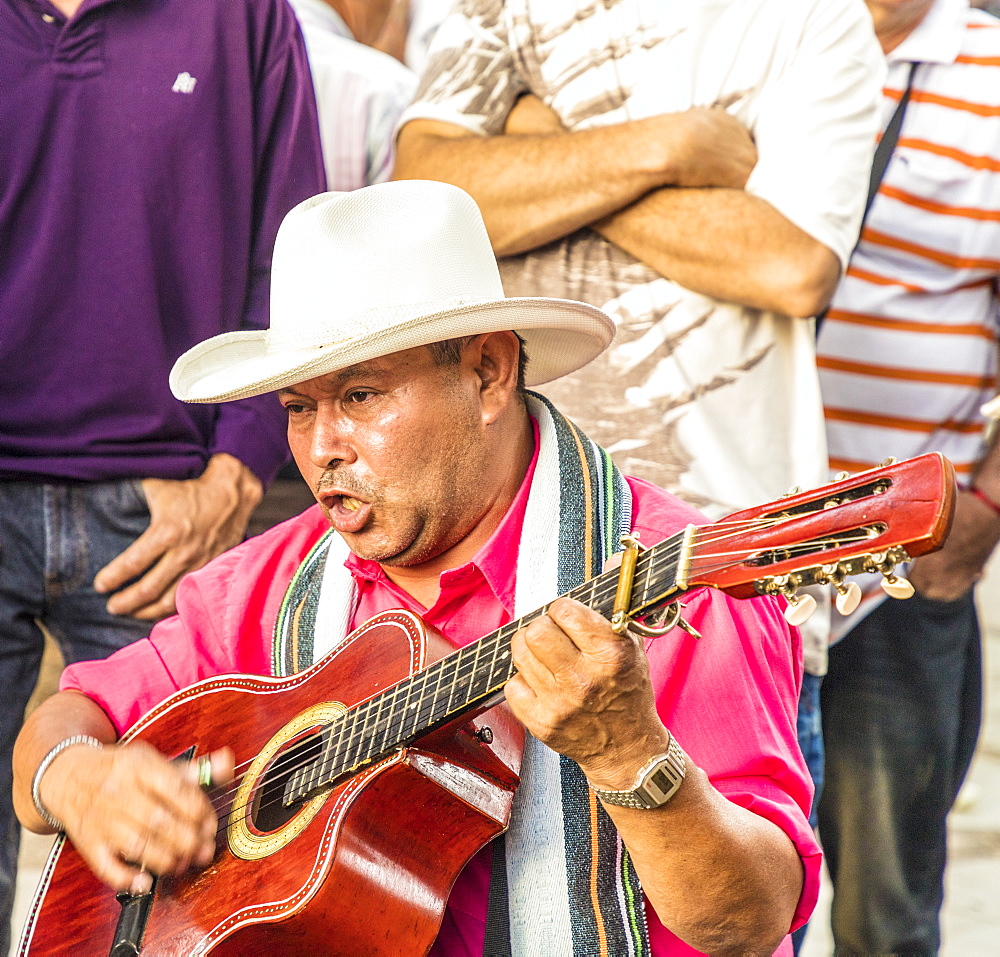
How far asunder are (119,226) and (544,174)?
826 millimetres

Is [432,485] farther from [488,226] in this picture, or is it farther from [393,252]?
[488,226]

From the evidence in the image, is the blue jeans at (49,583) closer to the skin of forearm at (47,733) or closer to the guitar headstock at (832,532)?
the skin of forearm at (47,733)

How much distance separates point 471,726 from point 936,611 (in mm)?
1568

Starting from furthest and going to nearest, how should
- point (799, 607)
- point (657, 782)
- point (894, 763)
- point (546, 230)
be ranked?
point (894, 763)
point (546, 230)
point (657, 782)
point (799, 607)

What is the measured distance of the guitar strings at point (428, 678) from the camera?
132 centimetres

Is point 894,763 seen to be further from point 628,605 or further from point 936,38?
point 628,605

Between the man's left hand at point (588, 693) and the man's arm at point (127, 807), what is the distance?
64cm

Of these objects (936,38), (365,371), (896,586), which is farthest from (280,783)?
(936,38)

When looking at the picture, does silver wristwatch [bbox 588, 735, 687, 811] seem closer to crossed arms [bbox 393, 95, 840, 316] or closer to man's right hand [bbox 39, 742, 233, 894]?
man's right hand [bbox 39, 742, 233, 894]

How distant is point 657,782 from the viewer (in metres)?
1.40

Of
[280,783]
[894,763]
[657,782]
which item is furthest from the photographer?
[894,763]

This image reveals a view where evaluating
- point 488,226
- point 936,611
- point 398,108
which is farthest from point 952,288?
point 398,108

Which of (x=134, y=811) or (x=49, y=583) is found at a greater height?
(x=134, y=811)

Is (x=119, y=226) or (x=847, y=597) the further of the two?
(x=119, y=226)
